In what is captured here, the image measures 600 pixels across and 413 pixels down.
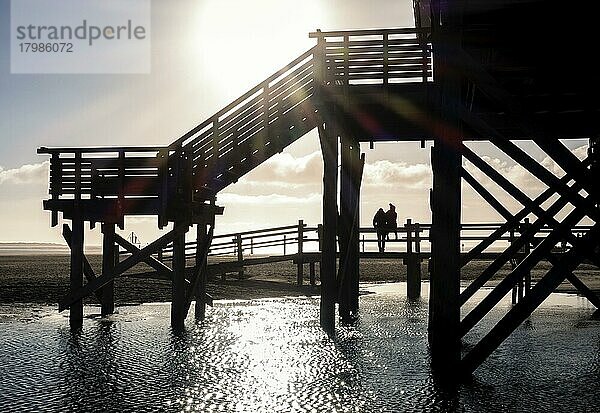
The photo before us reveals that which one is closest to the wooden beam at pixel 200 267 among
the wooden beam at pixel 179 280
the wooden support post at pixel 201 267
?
the wooden support post at pixel 201 267

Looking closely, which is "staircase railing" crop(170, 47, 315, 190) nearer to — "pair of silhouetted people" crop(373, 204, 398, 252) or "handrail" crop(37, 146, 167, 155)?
"handrail" crop(37, 146, 167, 155)

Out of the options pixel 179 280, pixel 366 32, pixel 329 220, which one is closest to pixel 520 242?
pixel 329 220

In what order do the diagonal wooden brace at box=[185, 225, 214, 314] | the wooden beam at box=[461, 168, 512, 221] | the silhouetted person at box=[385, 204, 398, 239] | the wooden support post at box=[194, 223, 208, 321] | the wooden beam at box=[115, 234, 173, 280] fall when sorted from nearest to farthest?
the wooden beam at box=[461, 168, 512, 221] < the diagonal wooden brace at box=[185, 225, 214, 314] < the wooden beam at box=[115, 234, 173, 280] < the wooden support post at box=[194, 223, 208, 321] < the silhouetted person at box=[385, 204, 398, 239]

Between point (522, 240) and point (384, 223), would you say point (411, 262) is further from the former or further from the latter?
point (522, 240)

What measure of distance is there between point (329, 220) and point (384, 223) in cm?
977

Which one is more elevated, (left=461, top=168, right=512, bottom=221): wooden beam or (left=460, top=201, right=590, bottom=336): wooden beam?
(left=461, top=168, right=512, bottom=221): wooden beam

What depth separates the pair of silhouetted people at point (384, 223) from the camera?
24266 millimetres

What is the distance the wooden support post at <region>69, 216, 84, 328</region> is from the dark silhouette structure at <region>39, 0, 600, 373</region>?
0.03 metres

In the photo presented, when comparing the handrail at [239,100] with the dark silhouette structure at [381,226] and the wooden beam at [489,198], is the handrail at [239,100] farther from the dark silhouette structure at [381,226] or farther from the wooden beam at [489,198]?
the dark silhouette structure at [381,226]

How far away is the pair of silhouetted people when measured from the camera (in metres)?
24.3

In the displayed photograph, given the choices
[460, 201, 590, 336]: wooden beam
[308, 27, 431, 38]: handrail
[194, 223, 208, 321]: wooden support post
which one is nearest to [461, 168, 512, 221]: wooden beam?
[460, 201, 590, 336]: wooden beam

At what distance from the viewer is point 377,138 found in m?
18.0

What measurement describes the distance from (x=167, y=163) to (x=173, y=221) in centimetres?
130

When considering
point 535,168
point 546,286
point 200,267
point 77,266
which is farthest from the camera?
point 200,267
